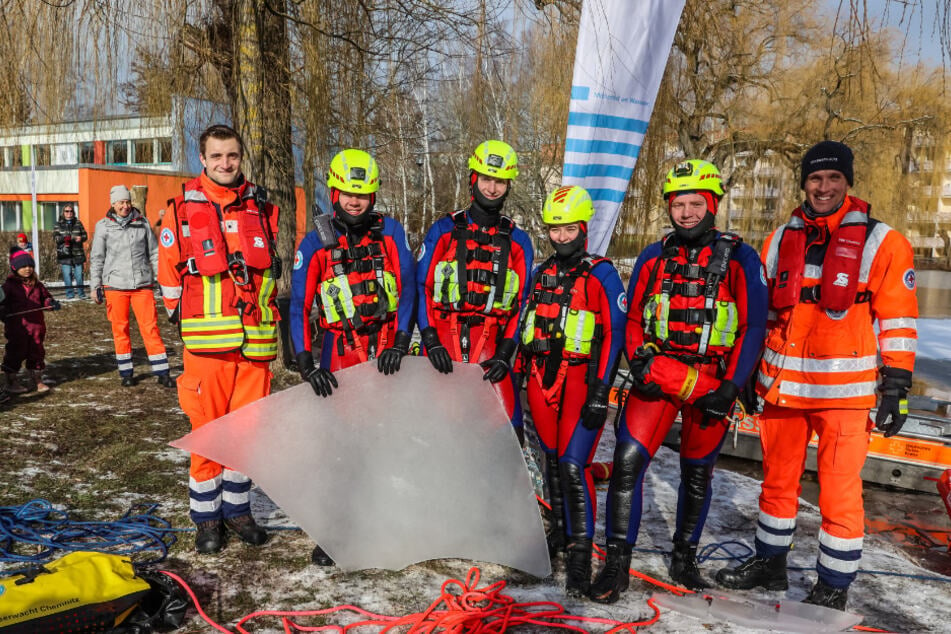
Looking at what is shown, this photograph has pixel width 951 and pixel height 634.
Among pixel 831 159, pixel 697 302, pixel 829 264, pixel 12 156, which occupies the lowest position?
pixel 697 302

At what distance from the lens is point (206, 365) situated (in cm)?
401

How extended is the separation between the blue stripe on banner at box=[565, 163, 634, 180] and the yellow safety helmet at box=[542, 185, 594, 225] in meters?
1.83

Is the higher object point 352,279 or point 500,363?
point 352,279

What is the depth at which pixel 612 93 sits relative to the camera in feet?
18.1

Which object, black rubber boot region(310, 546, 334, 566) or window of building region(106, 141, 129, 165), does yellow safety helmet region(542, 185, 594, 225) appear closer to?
black rubber boot region(310, 546, 334, 566)

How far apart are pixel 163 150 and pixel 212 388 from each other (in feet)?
9.37

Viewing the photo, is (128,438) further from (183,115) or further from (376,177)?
(376,177)

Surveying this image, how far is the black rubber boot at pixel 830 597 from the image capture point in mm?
3758

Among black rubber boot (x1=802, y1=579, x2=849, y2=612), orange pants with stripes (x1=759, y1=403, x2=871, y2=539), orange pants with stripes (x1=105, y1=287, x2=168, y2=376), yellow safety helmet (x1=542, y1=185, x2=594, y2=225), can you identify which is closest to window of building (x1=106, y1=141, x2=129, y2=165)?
orange pants with stripes (x1=105, y1=287, x2=168, y2=376)

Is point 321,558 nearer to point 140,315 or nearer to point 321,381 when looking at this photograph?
point 321,381

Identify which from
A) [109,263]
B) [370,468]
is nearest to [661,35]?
[370,468]

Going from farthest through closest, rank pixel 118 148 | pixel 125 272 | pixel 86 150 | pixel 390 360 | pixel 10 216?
pixel 10 216 → pixel 125 272 → pixel 118 148 → pixel 86 150 → pixel 390 360

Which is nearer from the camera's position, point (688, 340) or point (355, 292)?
point (688, 340)

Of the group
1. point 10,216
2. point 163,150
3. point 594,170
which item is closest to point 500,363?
point 594,170
